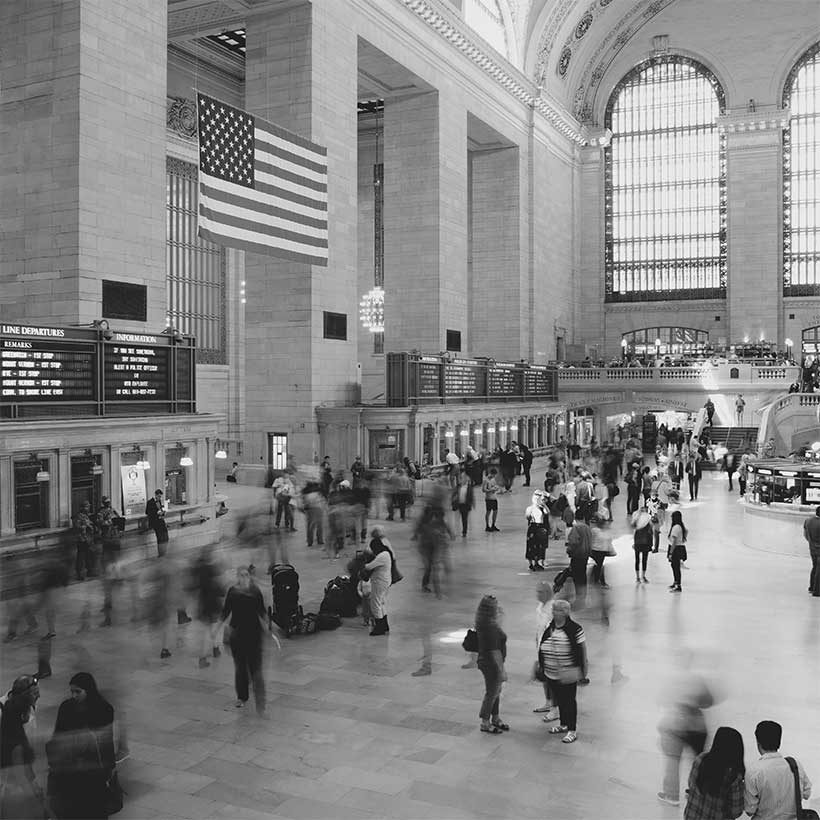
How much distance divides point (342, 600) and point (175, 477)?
5669mm

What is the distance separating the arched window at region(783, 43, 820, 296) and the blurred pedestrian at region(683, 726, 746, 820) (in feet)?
Answer: 141

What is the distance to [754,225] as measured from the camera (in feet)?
142

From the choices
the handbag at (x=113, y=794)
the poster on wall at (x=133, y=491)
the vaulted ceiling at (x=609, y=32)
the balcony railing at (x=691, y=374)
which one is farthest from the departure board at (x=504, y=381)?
the handbag at (x=113, y=794)

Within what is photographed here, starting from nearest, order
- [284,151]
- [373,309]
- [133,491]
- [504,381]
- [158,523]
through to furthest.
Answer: [158,523], [133,491], [284,151], [504,381], [373,309]

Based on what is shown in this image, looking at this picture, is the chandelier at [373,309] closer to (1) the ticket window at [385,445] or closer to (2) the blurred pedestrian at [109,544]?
(1) the ticket window at [385,445]

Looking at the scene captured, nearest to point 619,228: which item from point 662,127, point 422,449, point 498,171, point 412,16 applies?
point 662,127

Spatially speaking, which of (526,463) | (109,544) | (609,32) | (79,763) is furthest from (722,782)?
(609,32)

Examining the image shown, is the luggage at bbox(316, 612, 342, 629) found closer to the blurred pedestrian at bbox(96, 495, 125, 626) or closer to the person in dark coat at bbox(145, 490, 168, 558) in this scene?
the blurred pedestrian at bbox(96, 495, 125, 626)

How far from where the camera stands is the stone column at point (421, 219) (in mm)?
29547

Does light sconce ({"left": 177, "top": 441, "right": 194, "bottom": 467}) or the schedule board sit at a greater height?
the schedule board

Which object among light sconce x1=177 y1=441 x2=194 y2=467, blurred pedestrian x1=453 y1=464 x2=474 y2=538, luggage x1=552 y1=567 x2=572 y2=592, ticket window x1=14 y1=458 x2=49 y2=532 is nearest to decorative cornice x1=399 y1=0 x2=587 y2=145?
blurred pedestrian x1=453 y1=464 x2=474 y2=538

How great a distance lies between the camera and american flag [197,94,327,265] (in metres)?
17.5

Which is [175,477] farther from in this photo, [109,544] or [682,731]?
[682,731]

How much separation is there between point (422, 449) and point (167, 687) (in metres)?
15.5
